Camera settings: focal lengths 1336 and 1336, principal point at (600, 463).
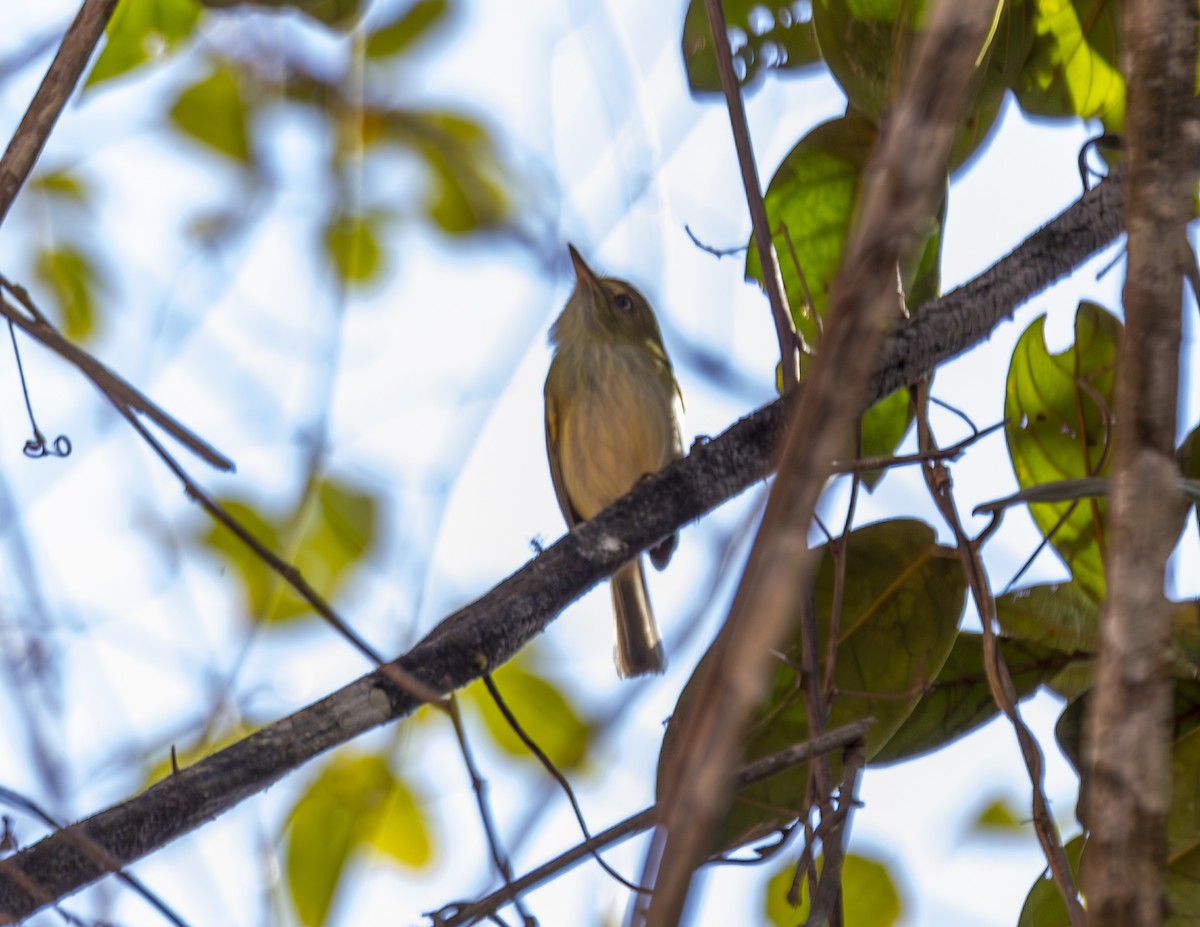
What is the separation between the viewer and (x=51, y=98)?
168cm

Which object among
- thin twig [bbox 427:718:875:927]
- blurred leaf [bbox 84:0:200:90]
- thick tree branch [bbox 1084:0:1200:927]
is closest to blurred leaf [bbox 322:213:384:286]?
blurred leaf [bbox 84:0:200:90]

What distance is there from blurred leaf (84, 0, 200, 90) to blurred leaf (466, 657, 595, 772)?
1.54 meters

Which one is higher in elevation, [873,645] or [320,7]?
[320,7]

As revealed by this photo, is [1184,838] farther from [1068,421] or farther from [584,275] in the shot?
[584,275]

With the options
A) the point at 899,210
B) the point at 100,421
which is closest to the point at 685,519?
the point at 899,210

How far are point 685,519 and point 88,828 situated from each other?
896mm

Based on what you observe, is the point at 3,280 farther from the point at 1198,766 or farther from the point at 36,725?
the point at 1198,766

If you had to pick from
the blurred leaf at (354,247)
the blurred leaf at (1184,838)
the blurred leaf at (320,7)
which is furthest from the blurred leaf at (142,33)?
the blurred leaf at (1184,838)

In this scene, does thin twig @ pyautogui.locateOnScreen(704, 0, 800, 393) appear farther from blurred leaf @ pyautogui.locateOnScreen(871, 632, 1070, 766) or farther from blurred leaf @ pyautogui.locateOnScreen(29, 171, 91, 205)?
blurred leaf @ pyautogui.locateOnScreen(29, 171, 91, 205)

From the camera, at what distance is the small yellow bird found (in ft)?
14.5

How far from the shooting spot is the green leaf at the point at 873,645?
80.1 inches

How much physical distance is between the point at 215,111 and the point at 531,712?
77.3 inches

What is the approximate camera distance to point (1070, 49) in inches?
95.0

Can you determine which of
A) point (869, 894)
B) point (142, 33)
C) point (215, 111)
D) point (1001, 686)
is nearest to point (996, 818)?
point (869, 894)
